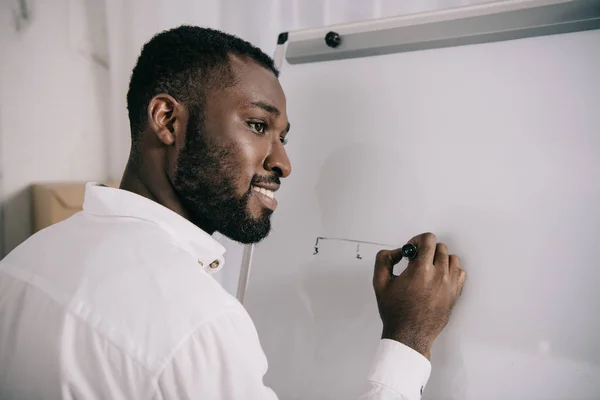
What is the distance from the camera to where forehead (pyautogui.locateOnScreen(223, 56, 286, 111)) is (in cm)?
71

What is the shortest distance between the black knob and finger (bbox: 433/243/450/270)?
17.7 inches

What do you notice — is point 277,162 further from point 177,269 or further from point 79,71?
point 79,71

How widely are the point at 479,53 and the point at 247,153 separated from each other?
1.40 feet

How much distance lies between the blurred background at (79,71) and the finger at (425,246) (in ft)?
2.07

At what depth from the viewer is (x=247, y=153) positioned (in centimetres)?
71

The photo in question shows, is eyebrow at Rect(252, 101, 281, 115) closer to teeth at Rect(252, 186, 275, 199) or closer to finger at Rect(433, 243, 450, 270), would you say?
teeth at Rect(252, 186, 275, 199)

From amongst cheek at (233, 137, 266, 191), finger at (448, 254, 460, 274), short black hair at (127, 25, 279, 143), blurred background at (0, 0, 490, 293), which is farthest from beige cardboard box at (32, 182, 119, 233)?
finger at (448, 254, 460, 274)

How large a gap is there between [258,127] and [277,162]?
6 cm

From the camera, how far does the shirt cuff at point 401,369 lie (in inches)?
25.7

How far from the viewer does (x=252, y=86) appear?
721 mm

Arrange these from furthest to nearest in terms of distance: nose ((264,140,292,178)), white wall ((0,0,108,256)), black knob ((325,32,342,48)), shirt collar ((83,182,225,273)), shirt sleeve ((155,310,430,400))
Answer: white wall ((0,0,108,256))
black knob ((325,32,342,48))
nose ((264,140,292,178))
shirt collar ((83,182,225,273))
shirt sleeve ((155,310,430,400))

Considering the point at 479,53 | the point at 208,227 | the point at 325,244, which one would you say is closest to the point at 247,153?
the point at 208,227

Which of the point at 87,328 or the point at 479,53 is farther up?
the point at 479,53

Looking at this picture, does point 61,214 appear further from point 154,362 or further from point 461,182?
point 461,182
